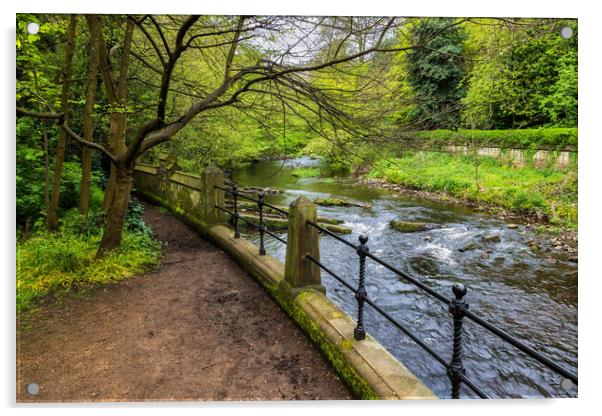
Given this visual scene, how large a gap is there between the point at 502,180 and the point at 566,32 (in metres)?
4.56

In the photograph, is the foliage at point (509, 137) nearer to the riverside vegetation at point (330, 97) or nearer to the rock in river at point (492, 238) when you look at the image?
the riverside vegetation at point (330, 97)

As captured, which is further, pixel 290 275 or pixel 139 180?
pixel 139 180

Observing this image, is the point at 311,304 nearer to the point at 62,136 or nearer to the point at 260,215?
the point at 260,215

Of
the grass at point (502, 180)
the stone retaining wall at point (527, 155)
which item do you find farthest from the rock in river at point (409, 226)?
the stone retaining wall at point (527, 155)

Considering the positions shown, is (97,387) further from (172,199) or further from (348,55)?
(172,199)

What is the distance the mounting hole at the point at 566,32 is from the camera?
2.97 metres

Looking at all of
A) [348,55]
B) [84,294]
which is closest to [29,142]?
[84,294]

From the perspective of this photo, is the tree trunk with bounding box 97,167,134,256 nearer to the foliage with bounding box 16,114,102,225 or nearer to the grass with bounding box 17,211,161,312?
the grass with bounding box 17,211,161,312

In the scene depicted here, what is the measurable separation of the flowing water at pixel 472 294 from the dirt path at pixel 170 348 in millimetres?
1544

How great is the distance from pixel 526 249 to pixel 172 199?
25.4 feet

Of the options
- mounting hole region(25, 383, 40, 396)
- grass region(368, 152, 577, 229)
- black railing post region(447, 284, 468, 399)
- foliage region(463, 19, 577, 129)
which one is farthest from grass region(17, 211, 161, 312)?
foliage region(463, 19, 577, 129)

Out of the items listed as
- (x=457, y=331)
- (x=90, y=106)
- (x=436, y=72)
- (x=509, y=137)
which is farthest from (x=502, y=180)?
(x=90, y=106)

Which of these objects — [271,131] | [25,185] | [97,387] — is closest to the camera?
[97,387]
